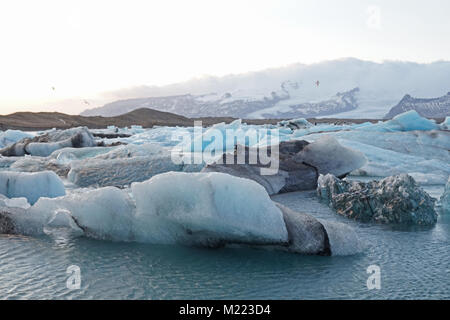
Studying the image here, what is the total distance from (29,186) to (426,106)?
130 metres

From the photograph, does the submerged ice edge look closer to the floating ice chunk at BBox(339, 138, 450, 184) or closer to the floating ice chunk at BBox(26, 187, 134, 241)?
the floating ice chunk at BBox(26, 187, 134, 241)

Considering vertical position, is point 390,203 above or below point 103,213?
below

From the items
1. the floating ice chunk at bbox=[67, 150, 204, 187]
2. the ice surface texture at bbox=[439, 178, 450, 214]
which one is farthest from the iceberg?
the ice surface texture at bbox=[439, 178, 450, 214]

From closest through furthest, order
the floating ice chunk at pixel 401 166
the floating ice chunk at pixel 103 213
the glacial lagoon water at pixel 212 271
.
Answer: the glacial lagoon water at pixel 212 271 < the floating ice chunk at pixel 103 213 < the floating ice chunk at pixel 401 166

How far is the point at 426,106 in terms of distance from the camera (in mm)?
121938

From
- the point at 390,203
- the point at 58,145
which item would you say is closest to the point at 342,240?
the point at 390,203

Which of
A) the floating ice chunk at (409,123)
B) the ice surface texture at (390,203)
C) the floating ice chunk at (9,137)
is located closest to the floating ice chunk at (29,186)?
the ice surface texture at (390,203)

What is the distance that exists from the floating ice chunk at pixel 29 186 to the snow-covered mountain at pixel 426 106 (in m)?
117

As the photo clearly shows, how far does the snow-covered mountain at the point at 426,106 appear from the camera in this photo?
116 meters

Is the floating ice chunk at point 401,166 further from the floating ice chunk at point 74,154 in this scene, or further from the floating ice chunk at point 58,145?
the floating ice chunk at point 58,145

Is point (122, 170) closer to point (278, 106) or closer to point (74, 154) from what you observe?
point (74, 154)
